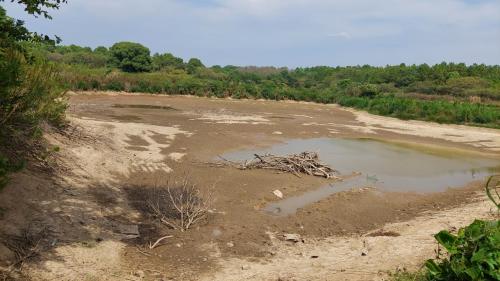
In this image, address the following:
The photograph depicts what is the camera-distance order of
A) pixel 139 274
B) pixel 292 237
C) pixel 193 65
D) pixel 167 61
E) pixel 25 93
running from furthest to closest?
pixel 193 65 < pixel 167 61 < pixel 292 237 < pixel 25 93 < pixel 139 274

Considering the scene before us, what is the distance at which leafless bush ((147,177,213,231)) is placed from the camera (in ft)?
34.3

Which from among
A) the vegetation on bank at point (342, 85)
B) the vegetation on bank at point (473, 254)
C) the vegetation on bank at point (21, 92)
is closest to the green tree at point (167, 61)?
the vegetation on bank at point (342, 85)

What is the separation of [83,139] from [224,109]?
77.9 ft

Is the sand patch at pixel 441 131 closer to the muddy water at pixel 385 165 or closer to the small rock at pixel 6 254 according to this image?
the muddy water at pixel 385 165

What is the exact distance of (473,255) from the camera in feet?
15.3

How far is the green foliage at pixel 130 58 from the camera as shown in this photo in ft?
184

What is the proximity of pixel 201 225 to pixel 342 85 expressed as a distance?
5518 centimetres

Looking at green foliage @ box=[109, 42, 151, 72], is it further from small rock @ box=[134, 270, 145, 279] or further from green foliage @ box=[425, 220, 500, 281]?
green foliage @ box=[425, 220, 500, 281]

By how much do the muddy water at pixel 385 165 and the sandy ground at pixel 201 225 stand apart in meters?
0.56

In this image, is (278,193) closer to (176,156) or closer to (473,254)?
(176,156)

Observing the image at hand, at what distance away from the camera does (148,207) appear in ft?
36.6

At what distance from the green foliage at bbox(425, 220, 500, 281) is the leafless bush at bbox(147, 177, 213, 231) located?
6180mm

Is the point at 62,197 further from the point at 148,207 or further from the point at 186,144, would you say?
the point at 186,144

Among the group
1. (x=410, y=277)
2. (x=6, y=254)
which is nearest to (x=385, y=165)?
(x=410, y=277)
